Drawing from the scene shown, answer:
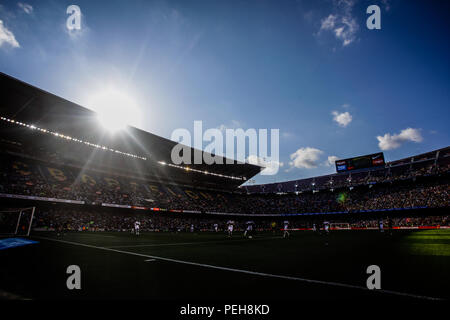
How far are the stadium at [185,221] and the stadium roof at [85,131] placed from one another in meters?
0.21

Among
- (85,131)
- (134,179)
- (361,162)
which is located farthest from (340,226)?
(85,131)

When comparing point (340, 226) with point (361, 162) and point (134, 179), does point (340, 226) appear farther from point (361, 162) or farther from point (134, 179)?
point (134, 179)

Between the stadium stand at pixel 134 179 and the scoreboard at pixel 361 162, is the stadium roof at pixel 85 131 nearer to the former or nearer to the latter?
the stadium stand at pixel 134 179

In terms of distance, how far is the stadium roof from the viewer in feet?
85.1

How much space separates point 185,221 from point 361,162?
140 ft

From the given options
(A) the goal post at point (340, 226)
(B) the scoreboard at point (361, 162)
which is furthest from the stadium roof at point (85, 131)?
(A) the goal post at point (340, 226)

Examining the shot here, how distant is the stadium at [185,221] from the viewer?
459 cm

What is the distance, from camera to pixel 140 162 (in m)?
50.4

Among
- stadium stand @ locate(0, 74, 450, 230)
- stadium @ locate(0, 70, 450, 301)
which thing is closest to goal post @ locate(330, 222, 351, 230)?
stadium @ locate(0, 70, 450, 301)

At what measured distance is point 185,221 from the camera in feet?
169

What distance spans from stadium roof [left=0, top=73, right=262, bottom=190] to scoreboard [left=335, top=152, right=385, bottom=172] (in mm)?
19889

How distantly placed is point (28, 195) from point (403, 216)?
223 ft
